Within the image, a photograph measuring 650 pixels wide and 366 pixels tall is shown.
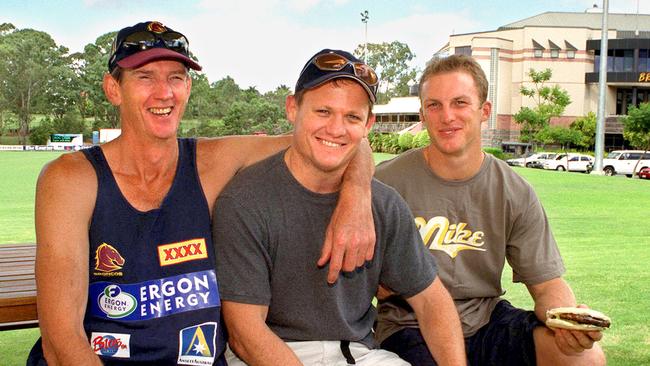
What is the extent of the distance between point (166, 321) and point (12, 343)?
3.60 m

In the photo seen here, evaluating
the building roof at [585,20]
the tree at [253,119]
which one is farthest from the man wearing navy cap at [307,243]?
the building roof at [585,20]

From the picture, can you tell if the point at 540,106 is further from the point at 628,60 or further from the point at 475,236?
the point at 475,236

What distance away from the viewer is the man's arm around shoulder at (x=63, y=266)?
242 cm

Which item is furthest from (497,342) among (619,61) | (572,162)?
(619,61)

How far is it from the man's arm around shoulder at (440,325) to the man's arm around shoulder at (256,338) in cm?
58

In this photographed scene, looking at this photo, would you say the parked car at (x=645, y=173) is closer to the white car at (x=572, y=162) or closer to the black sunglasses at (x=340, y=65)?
the white car at (x=572, y=162)

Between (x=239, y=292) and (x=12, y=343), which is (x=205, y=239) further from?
(x=12, y=343)

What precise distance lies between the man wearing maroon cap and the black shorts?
68 centimetres

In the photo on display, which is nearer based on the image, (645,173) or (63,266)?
(63,266)

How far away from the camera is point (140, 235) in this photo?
8.46 ft

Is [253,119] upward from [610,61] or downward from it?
downward

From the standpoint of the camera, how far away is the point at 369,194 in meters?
2.68

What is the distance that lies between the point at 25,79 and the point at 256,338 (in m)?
72.2

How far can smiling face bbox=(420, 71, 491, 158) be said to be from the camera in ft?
11.0
